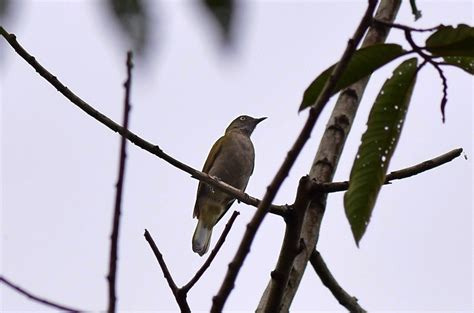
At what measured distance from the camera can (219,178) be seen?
874 cm

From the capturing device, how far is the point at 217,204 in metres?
8.62

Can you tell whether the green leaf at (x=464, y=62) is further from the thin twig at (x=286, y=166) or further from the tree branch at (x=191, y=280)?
the tree branch at (x=191, y=280)

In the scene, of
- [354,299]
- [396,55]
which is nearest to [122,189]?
[396,55]

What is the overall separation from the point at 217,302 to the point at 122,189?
374 millimetres

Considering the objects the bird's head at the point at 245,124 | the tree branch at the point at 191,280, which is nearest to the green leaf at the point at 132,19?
the tree branch at the point at 191,280

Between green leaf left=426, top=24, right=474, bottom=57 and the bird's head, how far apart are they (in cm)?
857

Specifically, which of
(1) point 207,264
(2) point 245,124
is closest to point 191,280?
(1) point 207,264

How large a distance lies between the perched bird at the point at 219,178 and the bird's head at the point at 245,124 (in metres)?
1.08

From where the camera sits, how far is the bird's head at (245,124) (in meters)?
10.5

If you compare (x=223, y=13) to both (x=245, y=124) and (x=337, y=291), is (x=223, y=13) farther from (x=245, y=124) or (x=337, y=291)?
(x=245, y=124)

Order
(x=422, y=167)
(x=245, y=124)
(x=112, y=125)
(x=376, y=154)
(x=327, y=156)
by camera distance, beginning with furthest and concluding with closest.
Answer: (x=245, y=124)
(x=327, y=156)
(x=112, y=125)
(x=422, y=167)
(x=376, y=154)

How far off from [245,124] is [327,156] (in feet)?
23.5

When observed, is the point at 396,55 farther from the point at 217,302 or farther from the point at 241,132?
the point at 241,132

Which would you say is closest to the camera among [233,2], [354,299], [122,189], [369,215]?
[233,2]
